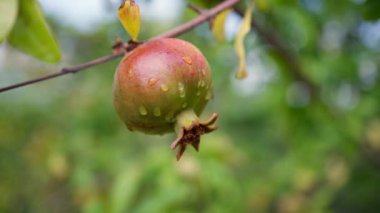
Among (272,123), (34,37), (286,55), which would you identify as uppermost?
(34,37)

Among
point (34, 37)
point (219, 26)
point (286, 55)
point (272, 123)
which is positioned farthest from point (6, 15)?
point (272, 123)

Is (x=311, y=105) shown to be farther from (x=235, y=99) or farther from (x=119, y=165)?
(x=235, y=99)

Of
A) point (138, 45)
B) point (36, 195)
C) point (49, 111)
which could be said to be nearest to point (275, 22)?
point (138, 45)

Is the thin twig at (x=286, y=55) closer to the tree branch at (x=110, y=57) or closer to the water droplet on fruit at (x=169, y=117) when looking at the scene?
the tree branch at (x=110, y=57)

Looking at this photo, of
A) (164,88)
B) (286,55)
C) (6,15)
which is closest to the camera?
(164,88)

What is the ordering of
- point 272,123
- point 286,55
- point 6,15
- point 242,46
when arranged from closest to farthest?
point 6,15 < point 242,46 < point 286,55 < point 272,123

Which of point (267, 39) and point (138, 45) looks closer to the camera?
point (138, 45)

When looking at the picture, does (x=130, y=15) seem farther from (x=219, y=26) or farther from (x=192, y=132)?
(x=219, y=26)
